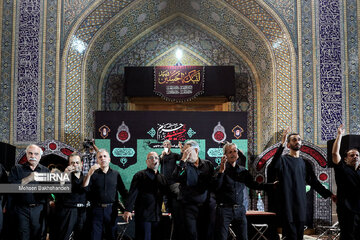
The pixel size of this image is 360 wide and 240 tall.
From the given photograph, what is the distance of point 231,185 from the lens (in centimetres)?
448

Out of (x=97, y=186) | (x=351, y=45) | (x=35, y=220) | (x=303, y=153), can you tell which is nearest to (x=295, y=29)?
(x=351, y=45)

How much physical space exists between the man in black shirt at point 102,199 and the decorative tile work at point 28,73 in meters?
Answer: 3.57

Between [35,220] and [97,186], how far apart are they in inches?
27.8

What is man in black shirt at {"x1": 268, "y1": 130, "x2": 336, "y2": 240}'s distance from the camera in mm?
4207

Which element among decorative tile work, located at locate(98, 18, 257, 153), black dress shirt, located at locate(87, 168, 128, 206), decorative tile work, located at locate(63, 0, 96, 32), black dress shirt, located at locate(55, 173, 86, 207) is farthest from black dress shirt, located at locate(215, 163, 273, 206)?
decorative tile work, located at locate(98, 18, 257, 153)

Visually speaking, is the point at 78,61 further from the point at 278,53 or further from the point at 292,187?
the point at 292,187

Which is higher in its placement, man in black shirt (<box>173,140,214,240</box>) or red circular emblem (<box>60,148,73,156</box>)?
red circular emblem (<box>60,148,73,156</box>)

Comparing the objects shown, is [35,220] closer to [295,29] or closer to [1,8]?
[1,8]

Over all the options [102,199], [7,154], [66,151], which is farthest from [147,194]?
[7,154]

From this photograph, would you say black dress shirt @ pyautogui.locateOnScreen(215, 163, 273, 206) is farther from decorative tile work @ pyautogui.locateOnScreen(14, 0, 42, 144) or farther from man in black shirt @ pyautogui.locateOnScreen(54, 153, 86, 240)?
decorative tile work @ pyautogui.locateOnScreen(14, 0, 42, 144)

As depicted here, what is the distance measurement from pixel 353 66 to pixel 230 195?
487 centimetres

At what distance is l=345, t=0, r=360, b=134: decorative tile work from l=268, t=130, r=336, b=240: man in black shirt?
4070 mm

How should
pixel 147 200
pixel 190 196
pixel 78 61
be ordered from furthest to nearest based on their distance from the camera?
pixel 78 61 < pixel 147 200 < pixel 190 196

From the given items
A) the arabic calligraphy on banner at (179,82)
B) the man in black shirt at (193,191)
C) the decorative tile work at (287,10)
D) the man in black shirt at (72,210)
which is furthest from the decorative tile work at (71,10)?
the man in black shirt at (193,191)
